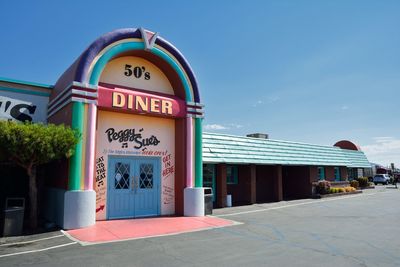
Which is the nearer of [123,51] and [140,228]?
[140,228]

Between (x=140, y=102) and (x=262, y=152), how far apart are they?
35.1 ft

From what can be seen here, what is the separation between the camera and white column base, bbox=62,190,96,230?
10.7m

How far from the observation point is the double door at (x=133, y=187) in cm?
1288

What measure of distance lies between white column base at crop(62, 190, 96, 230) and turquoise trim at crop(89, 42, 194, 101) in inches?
161

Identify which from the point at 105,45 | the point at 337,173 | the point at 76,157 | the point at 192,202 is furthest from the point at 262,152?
the point at 337,173

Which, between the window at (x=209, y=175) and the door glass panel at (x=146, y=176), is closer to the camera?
the door glass panel at (x=146, y=176)

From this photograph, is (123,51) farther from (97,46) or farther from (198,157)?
(198,157)

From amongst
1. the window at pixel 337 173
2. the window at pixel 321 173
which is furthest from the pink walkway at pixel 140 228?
the window at pixel 337 173

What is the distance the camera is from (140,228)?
1104 centimetres

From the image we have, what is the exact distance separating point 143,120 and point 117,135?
54.7 inches

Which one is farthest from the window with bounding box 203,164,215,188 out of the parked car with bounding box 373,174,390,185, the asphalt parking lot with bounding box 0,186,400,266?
the parked car with bounding box 373,174,390,185

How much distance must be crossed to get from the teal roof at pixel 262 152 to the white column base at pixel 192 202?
10.00ft

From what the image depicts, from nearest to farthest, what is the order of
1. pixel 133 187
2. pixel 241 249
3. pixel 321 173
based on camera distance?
pixel 241 249 → pixel 133 187 → pixel 321 173

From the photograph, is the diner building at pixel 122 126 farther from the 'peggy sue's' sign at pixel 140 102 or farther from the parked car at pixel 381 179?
the parked car at pixel 381 179
